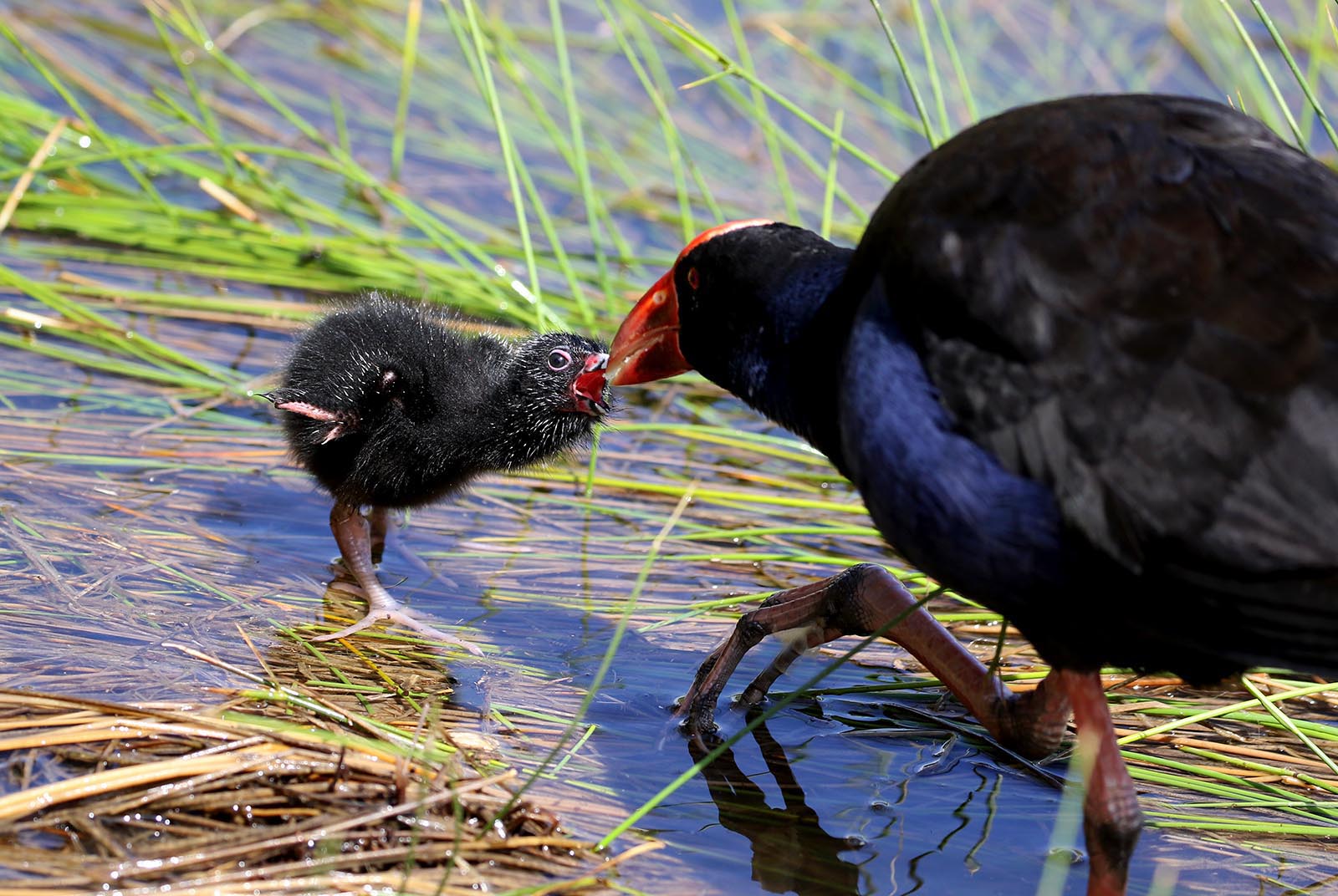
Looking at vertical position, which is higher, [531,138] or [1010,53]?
[1010,53]

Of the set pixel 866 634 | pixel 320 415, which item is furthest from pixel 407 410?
pixel 866 634

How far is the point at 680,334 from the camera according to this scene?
320 centimetres

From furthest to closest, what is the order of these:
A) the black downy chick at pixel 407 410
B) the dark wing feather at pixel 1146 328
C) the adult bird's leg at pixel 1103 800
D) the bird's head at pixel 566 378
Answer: the bird's head at pixel 566 378 → the black downy chick at pixel 407 410 → the adult bird's leg at pixel 1103 800 → the dark wing feather at pixel 1146 328

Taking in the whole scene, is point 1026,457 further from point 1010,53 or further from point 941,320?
point 1010,53

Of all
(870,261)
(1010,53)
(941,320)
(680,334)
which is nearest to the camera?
(941,320)

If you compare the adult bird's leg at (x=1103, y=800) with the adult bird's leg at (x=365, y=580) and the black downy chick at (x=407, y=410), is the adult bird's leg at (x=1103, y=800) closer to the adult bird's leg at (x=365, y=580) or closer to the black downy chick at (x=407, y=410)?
the adult bird's leg at (x=365, y=580)

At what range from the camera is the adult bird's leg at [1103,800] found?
2564 millimetres

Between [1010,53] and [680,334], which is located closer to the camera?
[680,334]

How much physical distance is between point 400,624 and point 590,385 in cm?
75

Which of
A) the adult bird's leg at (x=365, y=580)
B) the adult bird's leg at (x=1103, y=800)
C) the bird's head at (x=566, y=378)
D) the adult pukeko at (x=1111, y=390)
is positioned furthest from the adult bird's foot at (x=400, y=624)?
the adult bird's leg at (x=1103, y=800)

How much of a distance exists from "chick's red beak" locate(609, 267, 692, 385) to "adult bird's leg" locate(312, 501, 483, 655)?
2.18 ft

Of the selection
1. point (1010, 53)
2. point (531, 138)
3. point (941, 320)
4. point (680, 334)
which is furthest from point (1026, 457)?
point (1010, 53)

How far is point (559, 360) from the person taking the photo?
3654mm

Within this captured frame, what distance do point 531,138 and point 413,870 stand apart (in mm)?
4276
